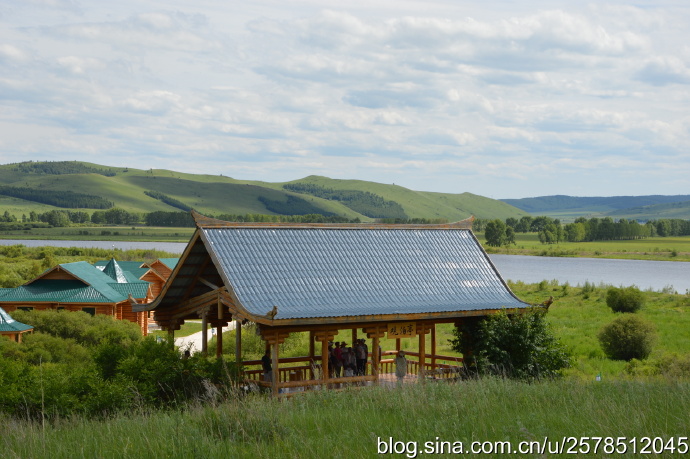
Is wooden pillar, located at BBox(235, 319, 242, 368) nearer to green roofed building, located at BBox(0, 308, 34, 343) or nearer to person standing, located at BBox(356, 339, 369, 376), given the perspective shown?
person standing, located at BBox(356, 339, 369, 376)

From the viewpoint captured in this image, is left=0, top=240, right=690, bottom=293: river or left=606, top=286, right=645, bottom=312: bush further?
left=0, top=240, right=690, bottom=293: river

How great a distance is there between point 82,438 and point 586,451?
6.71m

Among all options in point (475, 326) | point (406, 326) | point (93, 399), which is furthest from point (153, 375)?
point (475, 326)

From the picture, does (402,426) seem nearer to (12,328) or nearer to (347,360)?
(347,360)

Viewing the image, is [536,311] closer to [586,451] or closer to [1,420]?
[586,451]

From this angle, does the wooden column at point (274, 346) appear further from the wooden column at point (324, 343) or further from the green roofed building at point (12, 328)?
the green roofed building at point (12, 328)

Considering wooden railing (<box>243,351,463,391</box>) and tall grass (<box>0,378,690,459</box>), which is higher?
tall grass (<box>0,378,690,459</box>)

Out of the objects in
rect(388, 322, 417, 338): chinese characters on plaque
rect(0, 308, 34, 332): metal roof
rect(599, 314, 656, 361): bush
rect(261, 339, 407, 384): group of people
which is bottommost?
rect(599, 314, 656, 361): bush

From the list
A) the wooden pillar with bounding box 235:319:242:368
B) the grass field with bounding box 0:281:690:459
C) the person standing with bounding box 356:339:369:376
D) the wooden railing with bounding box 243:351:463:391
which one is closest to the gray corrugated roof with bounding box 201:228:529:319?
the wooden pillar with bounding box 235:319:242:368

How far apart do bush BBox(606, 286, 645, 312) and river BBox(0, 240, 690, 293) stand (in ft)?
70.7

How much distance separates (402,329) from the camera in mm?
18484

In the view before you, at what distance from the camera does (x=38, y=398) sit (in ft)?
47.2

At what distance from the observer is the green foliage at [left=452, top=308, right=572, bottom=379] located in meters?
18.8

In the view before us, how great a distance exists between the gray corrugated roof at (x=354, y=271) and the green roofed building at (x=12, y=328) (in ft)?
56.8
